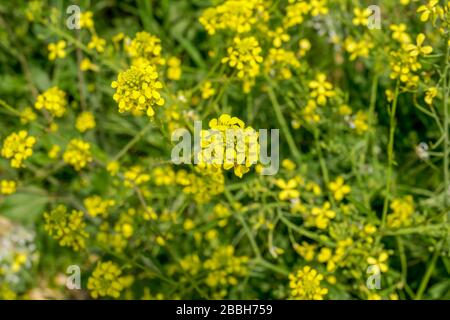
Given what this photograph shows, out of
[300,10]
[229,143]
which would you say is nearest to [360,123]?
[300,10]

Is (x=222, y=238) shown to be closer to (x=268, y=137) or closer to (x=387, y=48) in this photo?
(x=268, y=137)

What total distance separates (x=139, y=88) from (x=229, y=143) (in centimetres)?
28

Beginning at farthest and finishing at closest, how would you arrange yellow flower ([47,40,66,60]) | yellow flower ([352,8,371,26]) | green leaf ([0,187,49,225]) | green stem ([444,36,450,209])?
green leaf ([0,187,49,225]) < yellow flower ([47,40,66,60]) < yellow flower ([352,8,371,26]) < green stem ([444,36,450,209])

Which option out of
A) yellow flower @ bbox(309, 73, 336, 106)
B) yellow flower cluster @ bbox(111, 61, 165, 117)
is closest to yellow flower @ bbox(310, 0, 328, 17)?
yellow flower @ bbox(309, 73, 336, 106)

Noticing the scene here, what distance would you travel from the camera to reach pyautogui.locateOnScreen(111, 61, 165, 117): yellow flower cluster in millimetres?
1559

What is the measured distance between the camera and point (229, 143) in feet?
4.79

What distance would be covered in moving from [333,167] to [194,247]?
0.62 m

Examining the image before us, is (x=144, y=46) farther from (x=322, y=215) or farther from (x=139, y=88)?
(x=322, y=215)

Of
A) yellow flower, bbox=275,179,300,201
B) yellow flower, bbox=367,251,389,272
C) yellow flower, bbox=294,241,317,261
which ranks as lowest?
yellow flower, bbox=367,251,389,272

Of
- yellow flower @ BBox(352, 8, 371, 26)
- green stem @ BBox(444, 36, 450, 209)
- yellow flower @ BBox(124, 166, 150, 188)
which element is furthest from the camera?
yellow flower @ BBox(352, 8, 371, 26)

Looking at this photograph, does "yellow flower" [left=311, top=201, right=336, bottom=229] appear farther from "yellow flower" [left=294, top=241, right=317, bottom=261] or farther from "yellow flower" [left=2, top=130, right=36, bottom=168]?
"yellow flower" [left=2, top=130, right=36, bottom=168]

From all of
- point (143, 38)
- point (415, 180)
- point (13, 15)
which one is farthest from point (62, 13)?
point (415, 180)

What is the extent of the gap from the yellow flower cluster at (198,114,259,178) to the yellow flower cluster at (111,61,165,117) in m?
0.18

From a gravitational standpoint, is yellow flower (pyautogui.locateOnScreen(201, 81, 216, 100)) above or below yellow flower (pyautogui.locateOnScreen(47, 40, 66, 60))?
below
